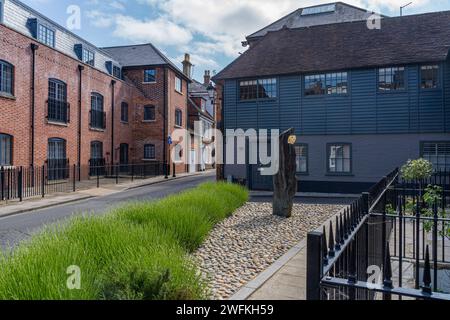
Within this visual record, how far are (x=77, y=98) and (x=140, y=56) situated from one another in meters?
10.1

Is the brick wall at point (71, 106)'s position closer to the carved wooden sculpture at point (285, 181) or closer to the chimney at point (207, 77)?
the carved wooden sculpture at point (285, 181)

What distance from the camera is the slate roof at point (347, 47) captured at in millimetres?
16344

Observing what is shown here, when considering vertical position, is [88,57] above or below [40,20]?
below

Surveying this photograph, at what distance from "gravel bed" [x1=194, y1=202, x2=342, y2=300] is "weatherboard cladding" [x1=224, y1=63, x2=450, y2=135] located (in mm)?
7698

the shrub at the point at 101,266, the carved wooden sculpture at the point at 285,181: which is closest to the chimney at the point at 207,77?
the carved wooden sculpture at the point at 285,181

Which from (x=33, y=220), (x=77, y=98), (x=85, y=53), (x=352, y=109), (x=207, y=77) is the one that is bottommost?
(x=33, y=220)

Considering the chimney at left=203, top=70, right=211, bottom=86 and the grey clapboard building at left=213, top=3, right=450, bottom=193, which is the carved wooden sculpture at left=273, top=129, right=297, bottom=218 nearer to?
the grey clapboard building at left=213, top=3, right=450, bottom=193

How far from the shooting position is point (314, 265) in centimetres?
245

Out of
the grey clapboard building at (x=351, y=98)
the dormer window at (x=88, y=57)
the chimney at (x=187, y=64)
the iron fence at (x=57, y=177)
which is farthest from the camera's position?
the chimney at (x=187, y=64)

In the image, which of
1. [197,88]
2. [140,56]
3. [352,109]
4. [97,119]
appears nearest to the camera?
[352,109]

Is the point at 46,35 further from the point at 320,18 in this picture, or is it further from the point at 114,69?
the point at 320,18

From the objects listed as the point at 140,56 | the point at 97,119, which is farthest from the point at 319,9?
the point at 97,119

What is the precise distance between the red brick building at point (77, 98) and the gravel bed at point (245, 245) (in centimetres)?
1366
